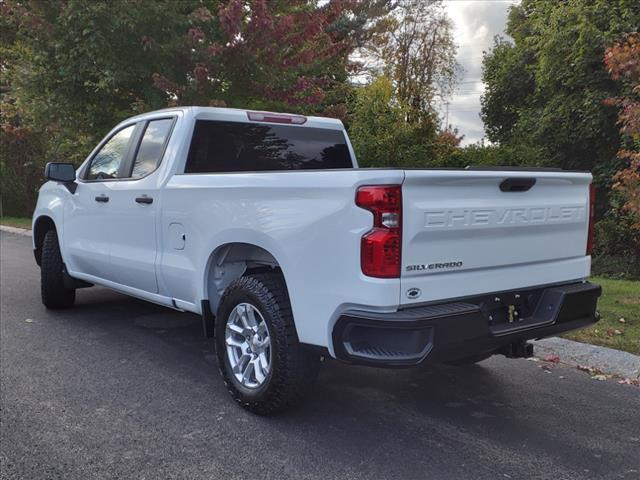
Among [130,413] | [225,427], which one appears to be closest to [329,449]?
[225,427]

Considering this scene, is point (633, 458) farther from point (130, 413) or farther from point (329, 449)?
point (130, 413)

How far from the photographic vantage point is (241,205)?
379 cm

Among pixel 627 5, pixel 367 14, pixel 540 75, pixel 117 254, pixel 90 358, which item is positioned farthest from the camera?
pixel 367 14

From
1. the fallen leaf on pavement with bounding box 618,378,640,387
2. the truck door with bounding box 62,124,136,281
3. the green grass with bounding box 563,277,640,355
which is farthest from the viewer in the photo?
the truck door with bounding box 62,124,136,281

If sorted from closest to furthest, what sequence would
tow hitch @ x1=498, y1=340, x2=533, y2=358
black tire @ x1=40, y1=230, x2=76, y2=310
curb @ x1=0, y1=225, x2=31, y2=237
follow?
tow hitch @ x1=498, y1=340, x2=533, y2=358 → black tire @ x1=40, y1=230, x2=76, y2=310 → curb @ x1=0, y1=225, x2=31, y2=237

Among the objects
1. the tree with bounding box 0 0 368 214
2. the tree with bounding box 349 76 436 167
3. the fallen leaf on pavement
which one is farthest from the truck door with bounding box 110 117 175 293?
the tree with bounding box 349 76 436 167

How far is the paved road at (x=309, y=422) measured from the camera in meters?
3.14

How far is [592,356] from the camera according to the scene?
490 cm

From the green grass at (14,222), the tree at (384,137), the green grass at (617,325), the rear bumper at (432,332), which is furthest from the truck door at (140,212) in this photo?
the green grass at (14,222)

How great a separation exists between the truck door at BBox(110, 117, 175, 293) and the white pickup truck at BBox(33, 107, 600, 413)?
0.02 metres

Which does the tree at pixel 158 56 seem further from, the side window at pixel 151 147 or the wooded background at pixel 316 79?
the side window at pixel 151 147

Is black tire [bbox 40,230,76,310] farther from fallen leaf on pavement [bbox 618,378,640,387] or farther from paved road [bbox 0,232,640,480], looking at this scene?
fallen leaf on pavement [bbox 618,378,640,387]

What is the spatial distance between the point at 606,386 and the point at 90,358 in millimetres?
3964

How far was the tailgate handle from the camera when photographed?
340cm
